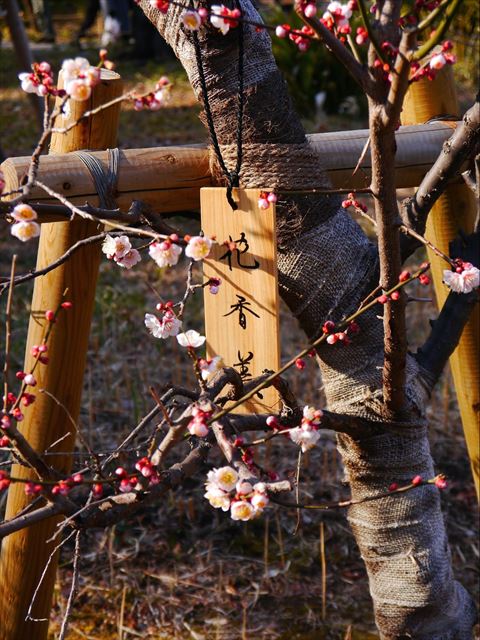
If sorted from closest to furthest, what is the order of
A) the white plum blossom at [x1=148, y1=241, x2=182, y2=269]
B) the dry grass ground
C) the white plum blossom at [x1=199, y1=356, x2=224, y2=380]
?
the white plum blossom at [x1=148, y1=241, x2=182, y2=269]
the white plum blossom at [x1=199, y1=356, x2=224, y2=380]
the dry grass ground

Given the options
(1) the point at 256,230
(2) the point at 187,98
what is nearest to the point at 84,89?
(1) the point at 256,230

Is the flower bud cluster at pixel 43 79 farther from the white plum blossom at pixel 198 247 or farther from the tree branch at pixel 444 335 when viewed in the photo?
the tree branch at pixel 444 335

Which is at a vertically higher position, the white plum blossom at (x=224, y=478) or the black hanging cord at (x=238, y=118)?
the black hanging cord at (x=238, y=118)

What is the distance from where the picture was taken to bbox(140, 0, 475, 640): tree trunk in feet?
5.28

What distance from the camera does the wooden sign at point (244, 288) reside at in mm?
1573

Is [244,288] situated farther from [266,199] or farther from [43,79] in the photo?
[43,79]

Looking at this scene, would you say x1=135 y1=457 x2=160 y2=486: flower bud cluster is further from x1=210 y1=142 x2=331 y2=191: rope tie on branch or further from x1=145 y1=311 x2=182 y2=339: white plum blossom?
x1=210 y1=142 x2=331 y2=191: rope tie on branch

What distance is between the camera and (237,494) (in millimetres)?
1111

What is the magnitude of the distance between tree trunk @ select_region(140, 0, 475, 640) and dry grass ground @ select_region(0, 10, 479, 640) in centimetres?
64

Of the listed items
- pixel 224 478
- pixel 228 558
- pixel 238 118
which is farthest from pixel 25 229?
pixel 228 558

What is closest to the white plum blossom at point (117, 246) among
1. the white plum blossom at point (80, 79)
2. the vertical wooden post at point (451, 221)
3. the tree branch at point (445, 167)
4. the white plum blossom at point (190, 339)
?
the white plum blossom at point (190, 339)

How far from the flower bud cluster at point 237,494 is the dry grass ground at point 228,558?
54.9 inches

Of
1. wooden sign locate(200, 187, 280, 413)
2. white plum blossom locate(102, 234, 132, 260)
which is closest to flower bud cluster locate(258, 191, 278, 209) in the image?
wooden sign locate(200, 187, 280, 413)

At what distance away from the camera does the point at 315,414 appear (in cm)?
125
